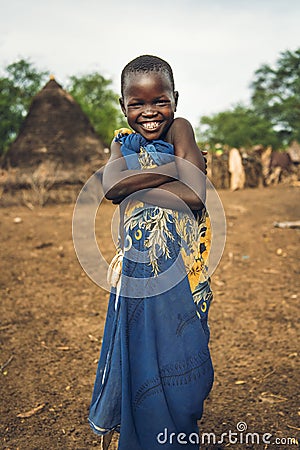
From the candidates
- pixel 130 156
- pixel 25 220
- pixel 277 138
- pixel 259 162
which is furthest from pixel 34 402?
pixel 277 138

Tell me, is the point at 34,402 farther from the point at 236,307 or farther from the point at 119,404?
the point at 236,307

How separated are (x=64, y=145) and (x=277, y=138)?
15475 mm

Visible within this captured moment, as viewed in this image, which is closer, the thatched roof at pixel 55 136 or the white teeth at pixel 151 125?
the white teeth at pixel 151 125

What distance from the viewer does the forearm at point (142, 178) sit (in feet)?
5.27

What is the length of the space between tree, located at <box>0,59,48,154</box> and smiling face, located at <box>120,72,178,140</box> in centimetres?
1448

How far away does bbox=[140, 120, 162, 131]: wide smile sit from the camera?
161 cm

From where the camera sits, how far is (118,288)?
5.65ft

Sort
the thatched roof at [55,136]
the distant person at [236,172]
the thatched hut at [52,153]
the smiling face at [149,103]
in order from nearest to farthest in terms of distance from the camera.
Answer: the smiling face at [149,103] < the thatched hut at [52,153] < the thatched roof at [55,136] < the distant person at [236,172]

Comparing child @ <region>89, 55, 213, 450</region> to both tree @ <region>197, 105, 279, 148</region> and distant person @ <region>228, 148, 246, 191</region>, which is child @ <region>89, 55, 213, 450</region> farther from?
tree @ <region>197, 105, 279, 148</region>

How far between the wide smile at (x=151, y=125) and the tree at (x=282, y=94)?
→ 21.4m

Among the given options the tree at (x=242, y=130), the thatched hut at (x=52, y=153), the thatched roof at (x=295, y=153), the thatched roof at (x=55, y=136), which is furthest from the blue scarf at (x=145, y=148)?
the tree at (x=242, y=130)

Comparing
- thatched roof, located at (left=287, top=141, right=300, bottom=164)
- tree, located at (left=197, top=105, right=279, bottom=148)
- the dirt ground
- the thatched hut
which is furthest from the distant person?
tree, located at (left=197, top=105, right=279, bottom=148)

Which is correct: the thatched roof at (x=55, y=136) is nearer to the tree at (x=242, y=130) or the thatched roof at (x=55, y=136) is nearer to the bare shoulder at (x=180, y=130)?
the bare shoulder at (x=180, y=130)

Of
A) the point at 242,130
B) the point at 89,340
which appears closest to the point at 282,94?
the point at 242,130
